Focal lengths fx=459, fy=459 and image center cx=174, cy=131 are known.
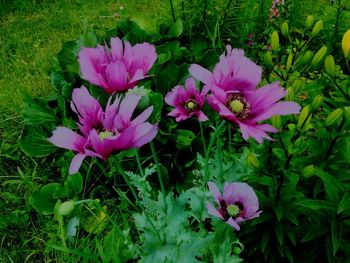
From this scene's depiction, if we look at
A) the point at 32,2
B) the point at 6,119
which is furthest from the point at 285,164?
the point at 32,2

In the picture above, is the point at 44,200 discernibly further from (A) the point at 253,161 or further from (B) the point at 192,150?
(A) the point at 253,161

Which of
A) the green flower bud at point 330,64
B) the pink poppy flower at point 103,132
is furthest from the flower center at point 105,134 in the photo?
the green flower bud at point 330,64

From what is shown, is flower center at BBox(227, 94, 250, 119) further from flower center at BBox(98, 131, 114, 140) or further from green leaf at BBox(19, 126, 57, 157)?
green leaf at BBox(19, 126, 57, 157)

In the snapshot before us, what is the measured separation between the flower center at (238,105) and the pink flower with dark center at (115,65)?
0.22 metres

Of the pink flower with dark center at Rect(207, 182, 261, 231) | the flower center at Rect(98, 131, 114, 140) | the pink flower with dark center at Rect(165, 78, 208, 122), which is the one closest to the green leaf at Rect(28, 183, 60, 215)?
the pink flower with dark center at Rect(207, 182, 261, 231)

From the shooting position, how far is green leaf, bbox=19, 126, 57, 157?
2422mm

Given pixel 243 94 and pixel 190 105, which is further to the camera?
pixel 190 105

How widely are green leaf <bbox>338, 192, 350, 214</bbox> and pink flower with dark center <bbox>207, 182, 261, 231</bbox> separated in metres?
0.26

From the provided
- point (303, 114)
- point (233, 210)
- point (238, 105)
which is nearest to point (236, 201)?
point (233, 210)

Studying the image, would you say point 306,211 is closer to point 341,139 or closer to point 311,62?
point 341,139

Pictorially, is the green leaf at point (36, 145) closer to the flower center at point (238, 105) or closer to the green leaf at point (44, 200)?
the green leaf at point (44, 200)

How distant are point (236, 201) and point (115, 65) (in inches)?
22.5

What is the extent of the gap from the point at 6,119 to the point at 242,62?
6.57ft

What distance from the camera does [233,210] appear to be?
4.32ft
